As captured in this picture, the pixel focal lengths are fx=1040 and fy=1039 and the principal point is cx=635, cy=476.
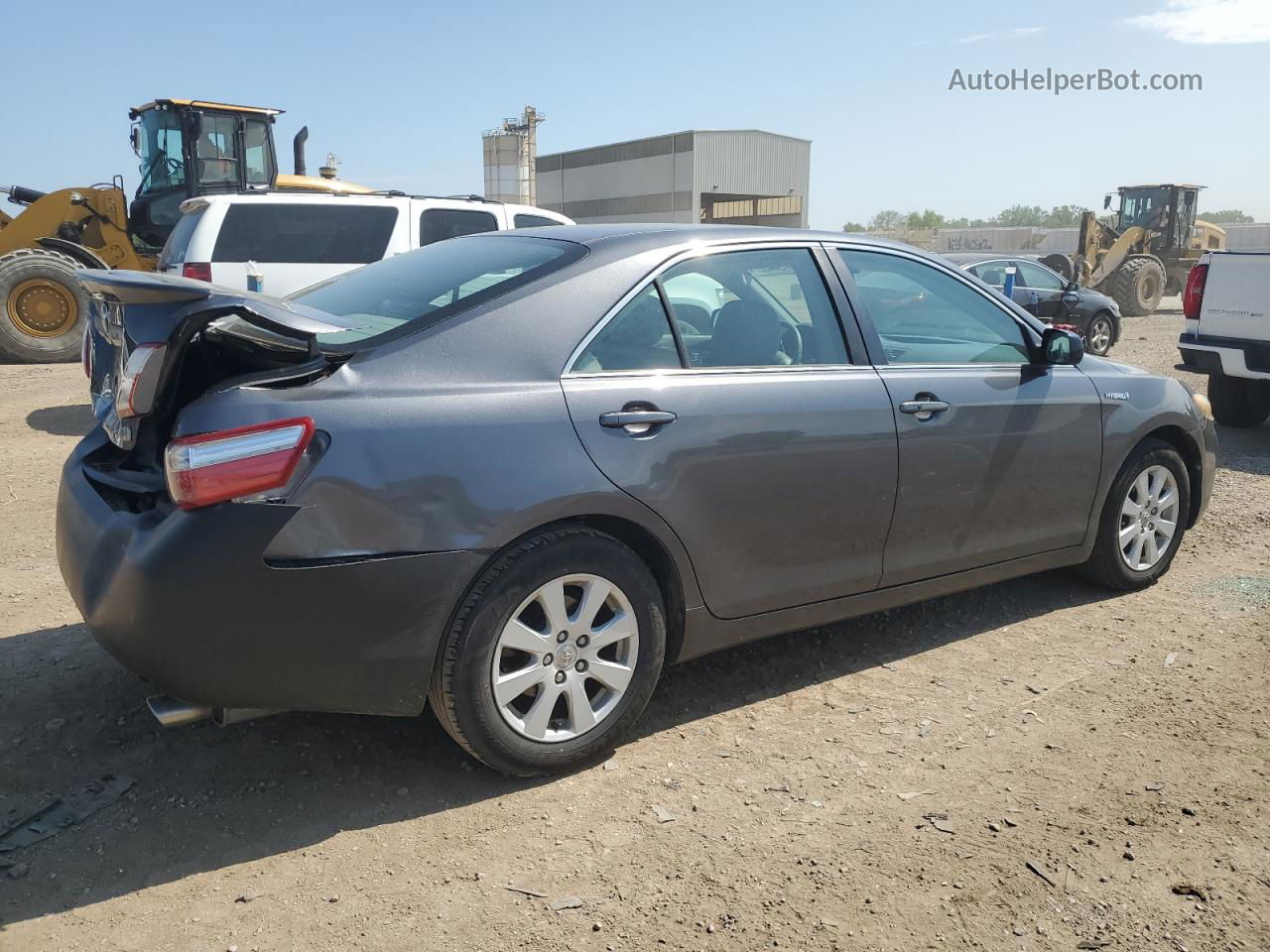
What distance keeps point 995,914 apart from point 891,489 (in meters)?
1.57

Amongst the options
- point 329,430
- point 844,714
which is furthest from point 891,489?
point 329,430

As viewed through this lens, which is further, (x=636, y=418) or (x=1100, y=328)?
(x=1100, y=328)

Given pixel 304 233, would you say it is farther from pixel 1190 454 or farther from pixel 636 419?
pixel 1190 454

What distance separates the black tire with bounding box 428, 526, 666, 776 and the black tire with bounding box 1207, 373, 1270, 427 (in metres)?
8.01

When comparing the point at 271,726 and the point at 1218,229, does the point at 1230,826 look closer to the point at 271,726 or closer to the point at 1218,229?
the point at 271,726

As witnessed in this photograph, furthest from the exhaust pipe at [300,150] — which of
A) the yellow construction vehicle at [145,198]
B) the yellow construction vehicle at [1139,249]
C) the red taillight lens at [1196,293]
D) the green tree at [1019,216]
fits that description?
the green tree at [1019,216]

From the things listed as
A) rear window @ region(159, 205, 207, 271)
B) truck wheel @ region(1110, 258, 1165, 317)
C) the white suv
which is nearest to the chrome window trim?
the white suv

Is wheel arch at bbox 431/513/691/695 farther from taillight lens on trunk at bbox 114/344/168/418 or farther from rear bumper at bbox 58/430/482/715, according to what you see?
taillight lens on trunk at bbox 114/344/168/418

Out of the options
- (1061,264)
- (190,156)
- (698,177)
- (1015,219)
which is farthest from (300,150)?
(1015,219)

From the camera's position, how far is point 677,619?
3.35m

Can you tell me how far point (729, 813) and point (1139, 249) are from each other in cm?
2723

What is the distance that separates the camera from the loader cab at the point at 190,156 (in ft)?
44.0

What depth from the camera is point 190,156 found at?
1338 centimetres

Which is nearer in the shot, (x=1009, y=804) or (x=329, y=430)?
(x=329, y=430)
